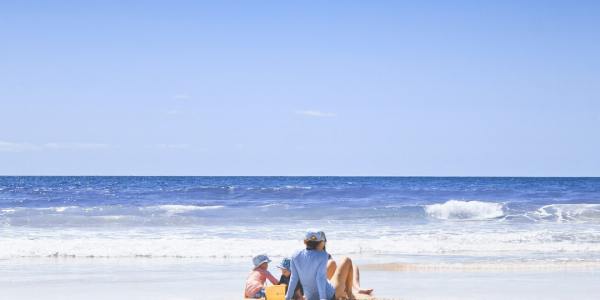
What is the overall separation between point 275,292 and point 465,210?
20143mm

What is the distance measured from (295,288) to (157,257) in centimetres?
624

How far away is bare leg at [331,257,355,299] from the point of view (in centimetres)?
902

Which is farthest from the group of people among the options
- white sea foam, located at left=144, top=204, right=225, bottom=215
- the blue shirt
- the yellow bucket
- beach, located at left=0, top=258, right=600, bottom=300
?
white sea foam, located at left=144, top=204, right=225, bottom=215

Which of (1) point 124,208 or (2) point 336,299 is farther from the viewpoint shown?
(1) point 124,208

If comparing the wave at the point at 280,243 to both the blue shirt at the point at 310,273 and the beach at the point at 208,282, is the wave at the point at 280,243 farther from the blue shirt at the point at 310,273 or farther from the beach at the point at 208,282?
the blue shirt at the point at 310,273

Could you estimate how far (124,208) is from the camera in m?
27.3

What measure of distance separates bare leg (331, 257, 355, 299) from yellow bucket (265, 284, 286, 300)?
0.57 metres

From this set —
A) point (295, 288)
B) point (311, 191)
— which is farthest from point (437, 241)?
point (311, 191)

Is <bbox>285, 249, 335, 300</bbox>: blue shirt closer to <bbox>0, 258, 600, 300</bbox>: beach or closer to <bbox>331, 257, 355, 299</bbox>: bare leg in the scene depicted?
<bbox>331, 257, 355, 299</bbox>: bare leg

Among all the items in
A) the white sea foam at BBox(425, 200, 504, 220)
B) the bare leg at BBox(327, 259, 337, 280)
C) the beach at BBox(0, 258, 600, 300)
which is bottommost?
→ the beach at BBox(0, 258, 600, 300)

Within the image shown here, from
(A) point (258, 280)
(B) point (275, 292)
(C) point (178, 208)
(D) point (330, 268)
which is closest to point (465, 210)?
(C) point (178, 208)

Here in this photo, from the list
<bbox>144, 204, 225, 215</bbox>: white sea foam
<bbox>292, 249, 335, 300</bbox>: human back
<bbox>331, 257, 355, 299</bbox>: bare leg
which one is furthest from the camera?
<bbox>144, 204, 225, 215</bbox>: white sea foam

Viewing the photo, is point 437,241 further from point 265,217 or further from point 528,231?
point 265,217

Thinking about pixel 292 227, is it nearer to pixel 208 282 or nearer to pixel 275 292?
pixel 208 282
